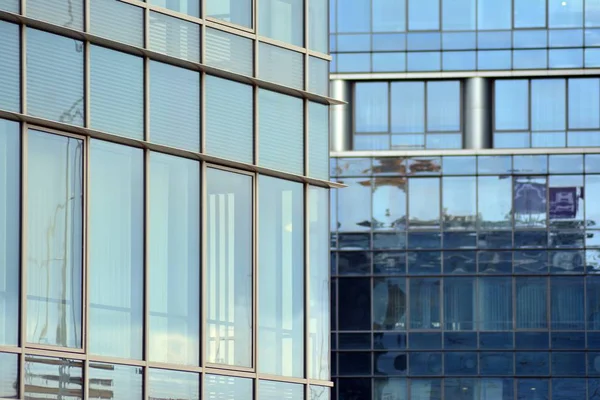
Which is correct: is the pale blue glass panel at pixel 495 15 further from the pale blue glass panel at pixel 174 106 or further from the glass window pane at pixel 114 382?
the glass window pane at pixel 114 382

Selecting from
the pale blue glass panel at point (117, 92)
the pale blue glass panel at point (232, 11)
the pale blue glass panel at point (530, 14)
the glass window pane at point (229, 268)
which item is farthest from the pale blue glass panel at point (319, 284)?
the pale blue glass panel at point (530, 14)

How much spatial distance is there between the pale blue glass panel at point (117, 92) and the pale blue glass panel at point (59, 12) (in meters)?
0.36

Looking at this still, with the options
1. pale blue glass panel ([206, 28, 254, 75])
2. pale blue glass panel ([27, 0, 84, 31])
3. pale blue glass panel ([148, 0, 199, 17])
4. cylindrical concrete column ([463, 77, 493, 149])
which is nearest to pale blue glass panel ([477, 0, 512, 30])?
cylindrical concrete column ([463, 77, 493, 149])

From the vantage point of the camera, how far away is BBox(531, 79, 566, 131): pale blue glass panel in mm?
48281

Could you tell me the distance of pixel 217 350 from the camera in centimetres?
1895

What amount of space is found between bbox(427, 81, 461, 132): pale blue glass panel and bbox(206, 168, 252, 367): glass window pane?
29741 mm

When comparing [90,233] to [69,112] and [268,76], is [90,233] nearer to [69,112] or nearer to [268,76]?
[69,112]

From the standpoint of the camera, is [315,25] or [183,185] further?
[315,25]

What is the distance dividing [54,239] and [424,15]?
105 feet

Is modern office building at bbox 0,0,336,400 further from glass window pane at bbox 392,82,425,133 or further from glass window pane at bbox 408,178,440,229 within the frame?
glass window pane at bbox 392,82,425,133

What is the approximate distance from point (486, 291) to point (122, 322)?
104 ft

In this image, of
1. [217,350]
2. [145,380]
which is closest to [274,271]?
[217,350]

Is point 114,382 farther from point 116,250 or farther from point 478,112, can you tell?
point 478,112

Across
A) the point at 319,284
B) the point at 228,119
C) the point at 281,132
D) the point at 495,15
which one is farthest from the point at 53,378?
the point at 495,15
